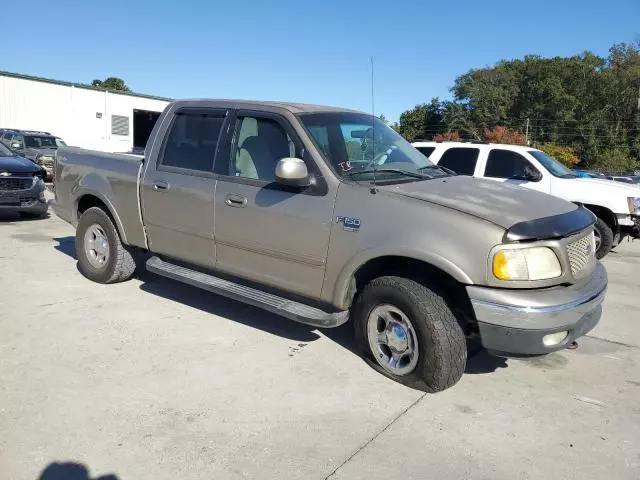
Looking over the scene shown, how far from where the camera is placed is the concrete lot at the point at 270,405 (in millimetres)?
3045

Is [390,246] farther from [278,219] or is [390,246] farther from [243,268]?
[243,268]

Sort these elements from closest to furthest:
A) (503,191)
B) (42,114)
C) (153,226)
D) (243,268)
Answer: (503,191)
(243,268)
(153,226)
(42,114)

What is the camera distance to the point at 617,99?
67.2 meters

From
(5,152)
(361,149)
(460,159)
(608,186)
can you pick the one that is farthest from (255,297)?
(5,152)

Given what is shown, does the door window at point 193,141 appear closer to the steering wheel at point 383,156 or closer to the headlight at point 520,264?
the steering wheel at point 383,156

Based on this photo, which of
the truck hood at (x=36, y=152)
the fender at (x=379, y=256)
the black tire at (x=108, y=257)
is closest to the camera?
the fender at (x=379, y=256)

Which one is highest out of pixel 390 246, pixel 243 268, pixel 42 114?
pixel 42 114

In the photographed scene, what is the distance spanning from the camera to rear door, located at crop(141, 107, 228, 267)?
15.9ft

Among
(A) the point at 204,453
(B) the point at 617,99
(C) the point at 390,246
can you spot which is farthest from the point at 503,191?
(B) the point at 617,99

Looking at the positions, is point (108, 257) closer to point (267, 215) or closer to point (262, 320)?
point (262, 320)

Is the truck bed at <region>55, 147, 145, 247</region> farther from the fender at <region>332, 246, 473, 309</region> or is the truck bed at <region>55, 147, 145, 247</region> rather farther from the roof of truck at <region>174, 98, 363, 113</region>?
the fender at <region>332, 246, 473, 309</region>

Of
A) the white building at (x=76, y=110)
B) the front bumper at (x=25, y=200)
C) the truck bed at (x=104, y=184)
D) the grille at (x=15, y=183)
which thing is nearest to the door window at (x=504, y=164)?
the truck bed at (x=104, y=184)

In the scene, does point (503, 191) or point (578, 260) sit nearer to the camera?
point (578, 260)

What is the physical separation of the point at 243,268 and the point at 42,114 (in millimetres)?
29963
